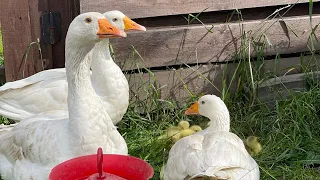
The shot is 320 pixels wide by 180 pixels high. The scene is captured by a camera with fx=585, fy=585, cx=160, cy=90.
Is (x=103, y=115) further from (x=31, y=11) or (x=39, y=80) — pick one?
(x=31, y=11)

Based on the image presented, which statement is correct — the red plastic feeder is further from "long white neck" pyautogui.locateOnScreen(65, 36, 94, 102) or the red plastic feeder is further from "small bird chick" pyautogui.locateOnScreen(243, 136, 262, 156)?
"small bird chick" pyautogui.locateOnScreen(243, 136, 262, 156)

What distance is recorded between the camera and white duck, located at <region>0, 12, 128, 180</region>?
128 inches

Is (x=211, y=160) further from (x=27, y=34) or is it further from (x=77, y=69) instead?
(x=27, y=34)

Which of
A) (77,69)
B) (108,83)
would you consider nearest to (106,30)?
(77,69)

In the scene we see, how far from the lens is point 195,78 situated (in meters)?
4.88

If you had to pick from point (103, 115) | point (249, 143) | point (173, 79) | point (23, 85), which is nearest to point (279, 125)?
point (249, 143)

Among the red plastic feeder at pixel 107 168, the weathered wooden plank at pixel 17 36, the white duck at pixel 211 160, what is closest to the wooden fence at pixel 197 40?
the weathered wooden plank at pixel 17 36

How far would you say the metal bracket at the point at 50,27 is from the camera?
472 cm

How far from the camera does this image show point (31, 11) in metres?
4.70

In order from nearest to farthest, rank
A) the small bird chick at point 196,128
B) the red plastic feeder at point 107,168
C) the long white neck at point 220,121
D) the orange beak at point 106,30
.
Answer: the red plastic feeder at point 107,168
the orange beak at point 106,30
the long white neck at point 220,121
the small bird chick at point 196,128

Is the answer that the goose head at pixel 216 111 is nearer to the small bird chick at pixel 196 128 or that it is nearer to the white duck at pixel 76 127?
the small bird chick at pixel 196 128

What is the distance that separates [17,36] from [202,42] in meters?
1.51

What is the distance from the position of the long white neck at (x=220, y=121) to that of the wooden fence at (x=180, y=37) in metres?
0.79

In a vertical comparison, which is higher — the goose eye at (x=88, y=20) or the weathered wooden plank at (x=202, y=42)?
the goose eye at (x=88, y=20)
